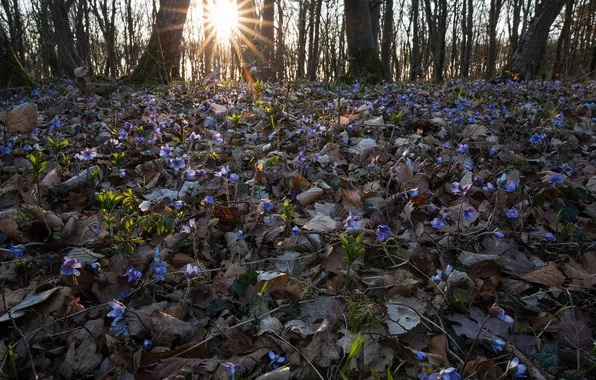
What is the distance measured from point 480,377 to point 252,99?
16.7ft

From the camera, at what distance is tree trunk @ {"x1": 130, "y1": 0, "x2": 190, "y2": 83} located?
8.48 m

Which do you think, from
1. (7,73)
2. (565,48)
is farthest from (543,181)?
(565,48)

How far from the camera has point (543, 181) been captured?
245cm

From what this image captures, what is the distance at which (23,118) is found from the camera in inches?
130

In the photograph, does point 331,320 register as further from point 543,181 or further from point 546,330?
point 543,181

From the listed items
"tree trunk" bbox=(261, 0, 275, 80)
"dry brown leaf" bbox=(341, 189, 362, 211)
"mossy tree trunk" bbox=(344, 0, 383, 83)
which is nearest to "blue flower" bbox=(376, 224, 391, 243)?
"dry brown leaf" bbox=(341, 189, 362, 211)

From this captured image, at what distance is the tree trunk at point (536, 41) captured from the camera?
9.23m

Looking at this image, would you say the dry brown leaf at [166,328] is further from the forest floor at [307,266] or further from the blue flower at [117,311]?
the blue flower at [117,311]

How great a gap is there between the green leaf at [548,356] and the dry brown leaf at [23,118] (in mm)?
3807

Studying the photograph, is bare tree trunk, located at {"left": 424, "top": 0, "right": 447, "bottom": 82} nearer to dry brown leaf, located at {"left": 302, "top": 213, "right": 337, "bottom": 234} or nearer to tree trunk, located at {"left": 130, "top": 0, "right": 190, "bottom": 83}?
tree trunk, located at {"left": 130, "top": 0, "right": 190, "bottom": 83}

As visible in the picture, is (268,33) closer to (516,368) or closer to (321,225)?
(321,225)

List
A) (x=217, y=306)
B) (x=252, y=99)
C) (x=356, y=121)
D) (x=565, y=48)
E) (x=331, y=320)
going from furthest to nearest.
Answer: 1. (x=565, y=48)
2. (x=252, y=99)
3. (x=356, y=121)
4. (x=217, y=306)
5. (x=331, y=320)

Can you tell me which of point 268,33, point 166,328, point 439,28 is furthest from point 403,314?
point 439,28

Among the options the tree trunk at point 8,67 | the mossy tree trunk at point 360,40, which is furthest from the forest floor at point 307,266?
the mossy tree trunk at point 360,40
